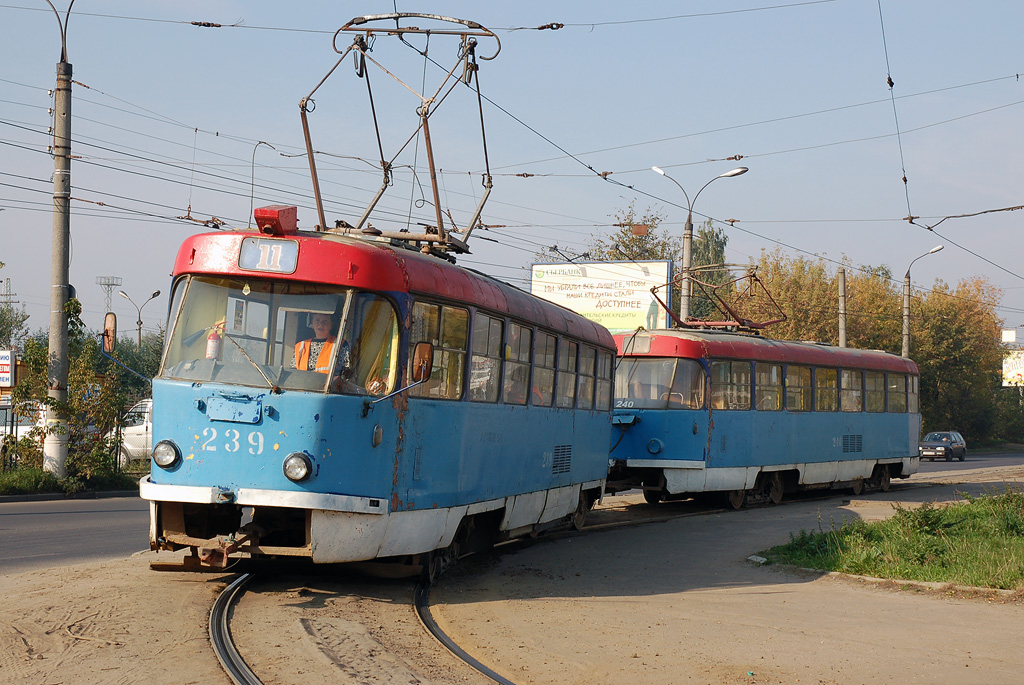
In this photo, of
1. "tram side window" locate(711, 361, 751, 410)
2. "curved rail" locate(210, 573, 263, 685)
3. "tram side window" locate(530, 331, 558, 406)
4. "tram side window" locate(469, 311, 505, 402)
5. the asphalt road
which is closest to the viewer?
"curved rail" locate(210, 573, 263, 685)

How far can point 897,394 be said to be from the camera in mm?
25078

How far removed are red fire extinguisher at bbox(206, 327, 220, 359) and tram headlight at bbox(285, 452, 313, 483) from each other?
108cm

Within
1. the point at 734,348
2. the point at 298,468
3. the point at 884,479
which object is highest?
the point at 734,348

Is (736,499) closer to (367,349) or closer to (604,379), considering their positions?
(604,379)

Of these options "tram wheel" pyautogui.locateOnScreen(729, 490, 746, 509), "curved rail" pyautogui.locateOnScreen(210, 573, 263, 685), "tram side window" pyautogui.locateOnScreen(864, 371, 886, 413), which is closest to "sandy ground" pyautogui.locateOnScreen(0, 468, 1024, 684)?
"curved rail" pyautogui.locateOnScreen(210, 573, 263, 685)

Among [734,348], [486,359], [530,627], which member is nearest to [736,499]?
[734,348]

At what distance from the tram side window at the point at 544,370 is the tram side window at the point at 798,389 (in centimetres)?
912

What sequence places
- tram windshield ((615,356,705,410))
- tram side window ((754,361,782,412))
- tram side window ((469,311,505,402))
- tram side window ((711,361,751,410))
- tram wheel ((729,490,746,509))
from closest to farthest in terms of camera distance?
tram side window ((469,311,505,402)) → tram windshield ((615,356,705,410)) → tram side window ((711,361,751,410)) → tram wheel ((729,490,746,509)) → tram side window ((754,361,782,412))

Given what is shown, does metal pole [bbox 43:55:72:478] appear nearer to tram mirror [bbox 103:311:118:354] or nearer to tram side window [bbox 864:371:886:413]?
tram mirror [bbox 103:311:118:354]

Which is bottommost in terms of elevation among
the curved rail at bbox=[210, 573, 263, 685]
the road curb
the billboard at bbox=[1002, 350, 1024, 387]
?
the road curb

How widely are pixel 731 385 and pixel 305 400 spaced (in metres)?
11.9

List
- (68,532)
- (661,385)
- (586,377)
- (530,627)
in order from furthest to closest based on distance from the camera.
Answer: (661,385) < (586,377) < (68,532) < (530,627)

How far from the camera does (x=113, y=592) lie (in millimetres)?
8672

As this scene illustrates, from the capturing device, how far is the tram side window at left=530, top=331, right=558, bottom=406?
11.9 m
